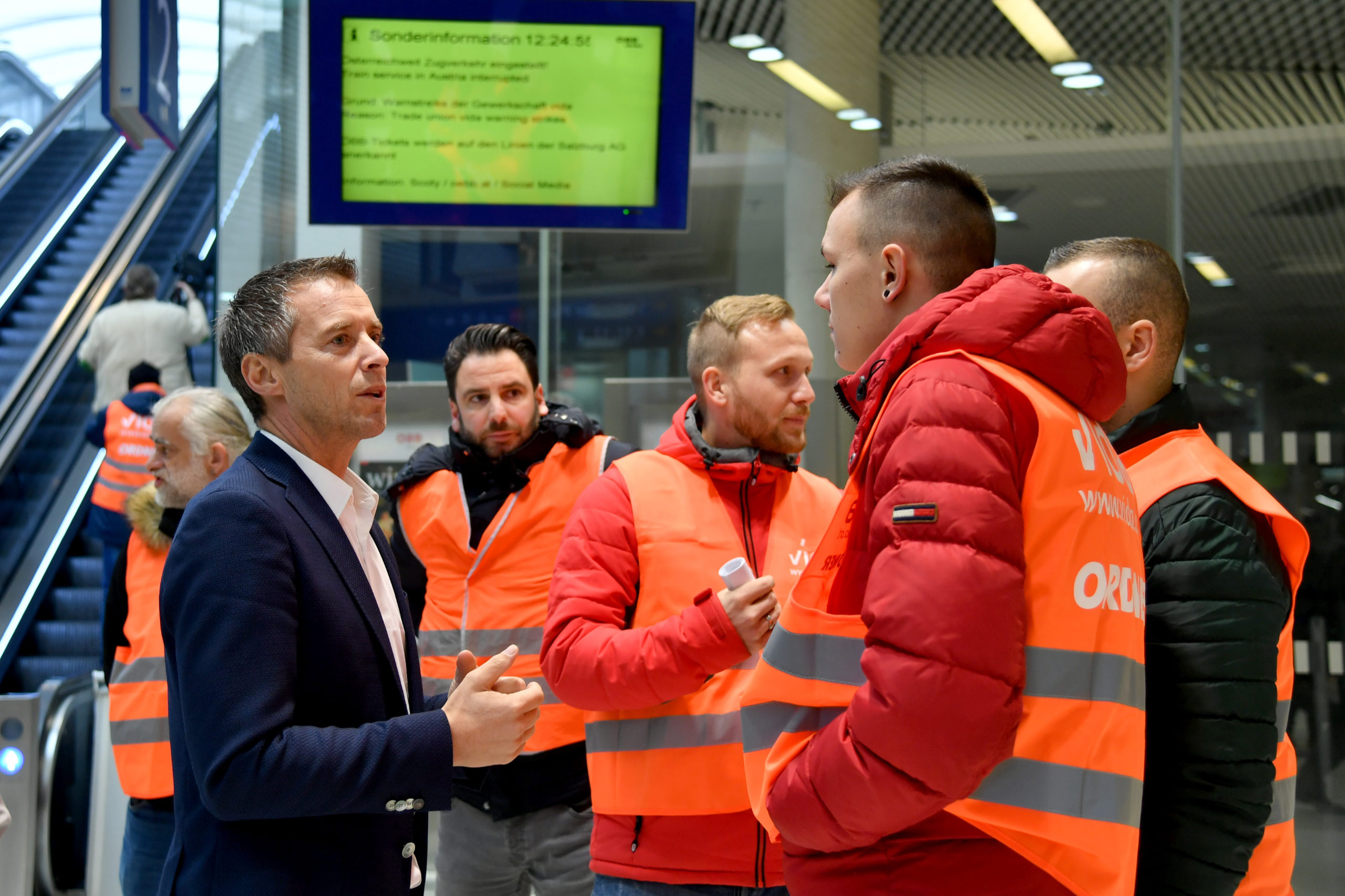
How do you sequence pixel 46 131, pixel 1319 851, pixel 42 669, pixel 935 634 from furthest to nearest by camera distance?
1. pixel 46 131
2. pixel 42 669
3. pixel 1319 851
4. pixel 935 634

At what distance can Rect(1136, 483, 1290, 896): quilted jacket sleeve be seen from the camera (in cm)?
153

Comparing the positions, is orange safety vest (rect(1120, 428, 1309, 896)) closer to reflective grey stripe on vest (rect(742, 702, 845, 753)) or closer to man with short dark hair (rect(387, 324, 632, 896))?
reflective grey stripe on vest (rect(742, 702, 845, 753))

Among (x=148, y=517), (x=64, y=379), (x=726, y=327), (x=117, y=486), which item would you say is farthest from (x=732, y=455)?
(x=64, y=379)

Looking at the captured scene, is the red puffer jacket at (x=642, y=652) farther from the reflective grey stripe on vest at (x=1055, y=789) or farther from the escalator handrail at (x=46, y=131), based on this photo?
the escalator handrail at (x=46, y=131)

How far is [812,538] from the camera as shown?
2.39 m

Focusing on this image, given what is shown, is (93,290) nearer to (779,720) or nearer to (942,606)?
(779,720)

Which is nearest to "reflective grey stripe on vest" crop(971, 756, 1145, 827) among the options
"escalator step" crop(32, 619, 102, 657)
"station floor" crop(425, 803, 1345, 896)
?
"station floor" crop(425, 803, 1345, 896)

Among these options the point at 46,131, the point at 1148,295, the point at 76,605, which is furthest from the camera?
the point at 46,131

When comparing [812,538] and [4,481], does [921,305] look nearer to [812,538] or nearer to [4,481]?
Result: [812,538]

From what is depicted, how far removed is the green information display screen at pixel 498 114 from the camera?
3836 mm

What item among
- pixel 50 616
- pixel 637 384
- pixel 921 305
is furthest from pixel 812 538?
pixel 50 616

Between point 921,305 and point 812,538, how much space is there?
891 mm

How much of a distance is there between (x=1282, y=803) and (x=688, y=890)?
3.47 ft

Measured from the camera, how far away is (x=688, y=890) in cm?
213
